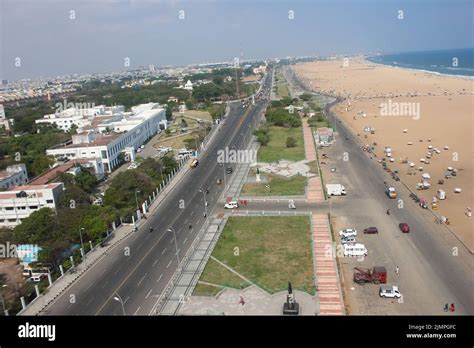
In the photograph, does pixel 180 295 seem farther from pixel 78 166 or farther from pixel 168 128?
pixel 168 128

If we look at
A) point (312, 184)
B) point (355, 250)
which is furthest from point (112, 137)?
point (355, 250)

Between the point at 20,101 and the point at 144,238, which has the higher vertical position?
the point at 20,101

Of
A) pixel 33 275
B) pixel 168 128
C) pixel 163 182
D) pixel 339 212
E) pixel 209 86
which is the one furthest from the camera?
pixel 209 86

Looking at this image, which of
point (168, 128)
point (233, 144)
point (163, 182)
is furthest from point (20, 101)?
point (163, 182)

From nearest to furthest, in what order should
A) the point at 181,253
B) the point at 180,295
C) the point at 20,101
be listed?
the point at 180,295 < the point at 181,253 < the point at 20,101

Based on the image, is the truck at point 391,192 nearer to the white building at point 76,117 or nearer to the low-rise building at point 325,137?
the low-rise building at point 325,137
